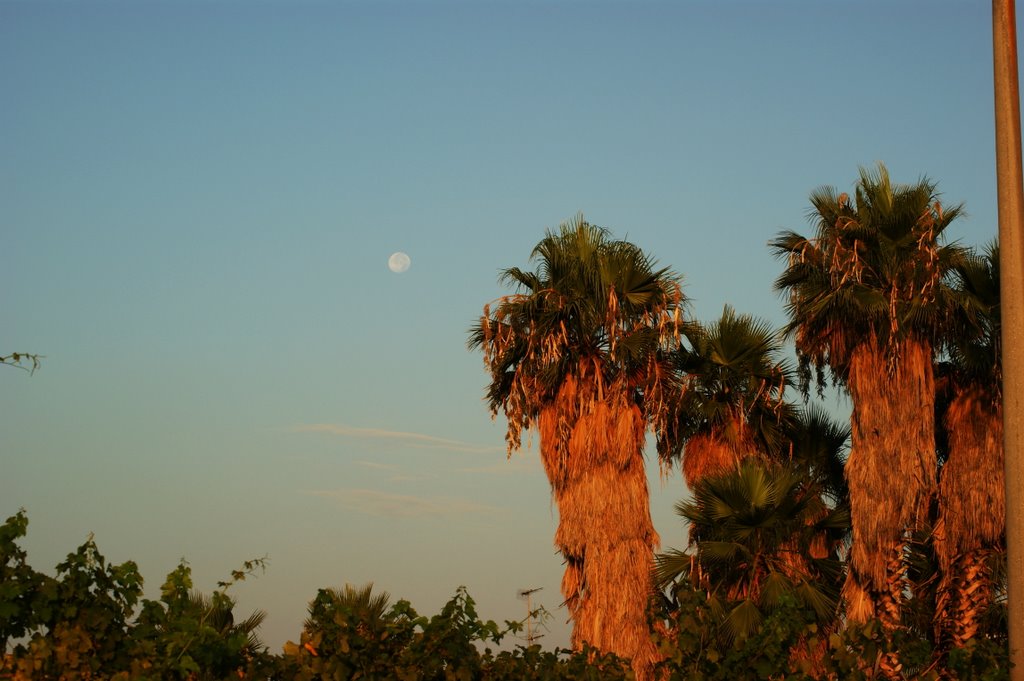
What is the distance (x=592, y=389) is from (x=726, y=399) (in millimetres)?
3425

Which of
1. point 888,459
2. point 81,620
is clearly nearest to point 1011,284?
point 81,620

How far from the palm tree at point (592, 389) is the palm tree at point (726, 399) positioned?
115 cm

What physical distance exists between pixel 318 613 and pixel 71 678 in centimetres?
139

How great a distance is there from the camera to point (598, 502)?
83.6 ft

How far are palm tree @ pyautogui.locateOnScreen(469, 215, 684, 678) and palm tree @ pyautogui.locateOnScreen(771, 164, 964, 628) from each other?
11.1ft

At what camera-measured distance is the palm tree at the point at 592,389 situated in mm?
25375

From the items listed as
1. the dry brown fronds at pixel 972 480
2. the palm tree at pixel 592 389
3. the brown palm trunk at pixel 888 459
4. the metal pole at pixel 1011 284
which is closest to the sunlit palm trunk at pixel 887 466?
the brown palm trunk at pixel 888 459

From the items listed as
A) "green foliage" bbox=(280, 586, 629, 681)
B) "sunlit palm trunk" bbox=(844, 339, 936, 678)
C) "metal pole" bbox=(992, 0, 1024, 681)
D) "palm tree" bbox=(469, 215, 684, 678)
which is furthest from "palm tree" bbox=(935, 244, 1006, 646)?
"green foliage" bbox=(280, 586, 629, 681)

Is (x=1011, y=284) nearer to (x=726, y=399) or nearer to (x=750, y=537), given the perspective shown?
(x=750, y=537)

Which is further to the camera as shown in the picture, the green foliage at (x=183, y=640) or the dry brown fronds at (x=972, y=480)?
the dry brown fronds at (x=972, y=480)

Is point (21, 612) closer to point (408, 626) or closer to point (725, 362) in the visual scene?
point (408, 626)

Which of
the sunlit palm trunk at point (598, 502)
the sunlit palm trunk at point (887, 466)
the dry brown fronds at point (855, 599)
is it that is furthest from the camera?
the sunlit palm trunk at point (598, 502)

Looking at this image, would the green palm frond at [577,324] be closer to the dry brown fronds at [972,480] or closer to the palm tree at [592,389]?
the palm tree at [592,389]

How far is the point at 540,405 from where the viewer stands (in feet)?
87.2
